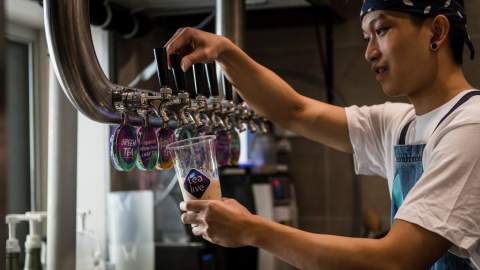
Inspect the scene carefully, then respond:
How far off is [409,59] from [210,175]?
0.44 m

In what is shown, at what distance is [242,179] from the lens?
2.63m

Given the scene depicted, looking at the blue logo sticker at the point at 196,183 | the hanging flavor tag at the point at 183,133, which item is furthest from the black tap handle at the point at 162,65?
the blue logo sticker at the point at 196,183

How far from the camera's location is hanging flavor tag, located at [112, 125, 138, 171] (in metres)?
1.07

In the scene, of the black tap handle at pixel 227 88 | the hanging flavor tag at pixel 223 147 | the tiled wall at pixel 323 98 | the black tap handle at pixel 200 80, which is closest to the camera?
the black tap handle at pixel 200 80

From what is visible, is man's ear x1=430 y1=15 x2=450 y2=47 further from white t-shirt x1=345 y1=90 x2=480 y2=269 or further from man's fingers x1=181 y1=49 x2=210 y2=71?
man's fingers x1=181 y1=49 x2=210 y2=71

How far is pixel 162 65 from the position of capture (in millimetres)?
1160

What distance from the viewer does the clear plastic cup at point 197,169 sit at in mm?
1026

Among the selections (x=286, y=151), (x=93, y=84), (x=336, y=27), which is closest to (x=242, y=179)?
(x=286, y=151)

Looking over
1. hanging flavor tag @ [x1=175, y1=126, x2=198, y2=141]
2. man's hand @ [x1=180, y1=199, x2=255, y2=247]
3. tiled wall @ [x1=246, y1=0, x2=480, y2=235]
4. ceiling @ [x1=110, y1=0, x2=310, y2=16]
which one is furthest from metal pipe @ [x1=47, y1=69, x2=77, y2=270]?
tiled wall @ [x1=246, y1=0, x2=480, y2=235]

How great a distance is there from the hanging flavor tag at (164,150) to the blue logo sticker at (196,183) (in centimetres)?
12

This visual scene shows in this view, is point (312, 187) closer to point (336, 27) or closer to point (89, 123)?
point (336, 27)

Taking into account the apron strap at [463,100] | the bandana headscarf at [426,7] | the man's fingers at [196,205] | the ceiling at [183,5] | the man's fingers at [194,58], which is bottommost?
the man's fingers at [196,205]

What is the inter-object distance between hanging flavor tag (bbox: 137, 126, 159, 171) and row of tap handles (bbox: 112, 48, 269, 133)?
0.03 m

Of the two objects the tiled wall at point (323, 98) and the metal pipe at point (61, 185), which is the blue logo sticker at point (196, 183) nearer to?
the metal pipe at point (61, 185)
